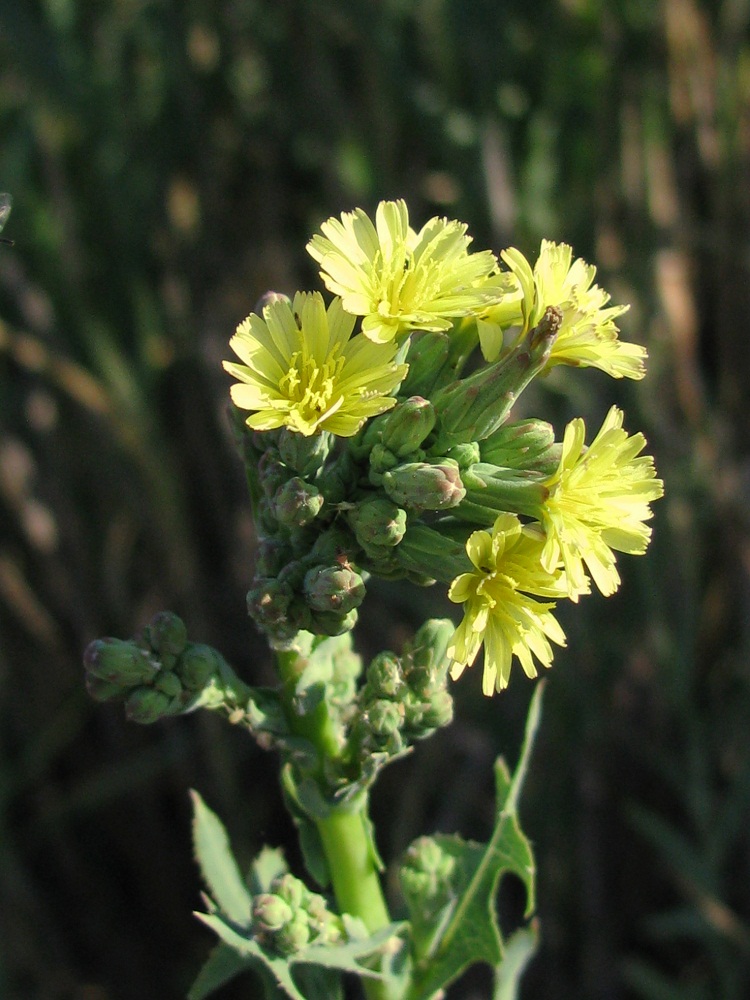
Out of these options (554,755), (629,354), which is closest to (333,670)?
(629,354)

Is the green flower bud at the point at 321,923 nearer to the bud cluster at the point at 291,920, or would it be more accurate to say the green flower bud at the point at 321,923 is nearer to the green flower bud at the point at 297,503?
the bud cluster at the point at 291,920

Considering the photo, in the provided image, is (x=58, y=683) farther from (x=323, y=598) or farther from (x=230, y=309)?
(x=323, y=598)

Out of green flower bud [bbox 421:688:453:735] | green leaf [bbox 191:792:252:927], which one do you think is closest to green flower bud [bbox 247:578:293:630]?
green flower bud [bbox 421:688:453:735]

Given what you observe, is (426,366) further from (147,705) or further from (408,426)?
(147,705)

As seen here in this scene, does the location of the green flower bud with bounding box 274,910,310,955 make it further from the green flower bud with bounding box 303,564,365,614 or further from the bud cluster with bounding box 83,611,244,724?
the green flower bud with bounding box 303,564,365,614

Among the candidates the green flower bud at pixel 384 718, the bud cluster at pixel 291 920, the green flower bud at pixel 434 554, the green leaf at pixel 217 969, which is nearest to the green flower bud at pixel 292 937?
the bud cluster at pixel 291 920

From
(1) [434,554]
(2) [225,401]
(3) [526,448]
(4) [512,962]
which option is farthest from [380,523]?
(2) [225,401]
